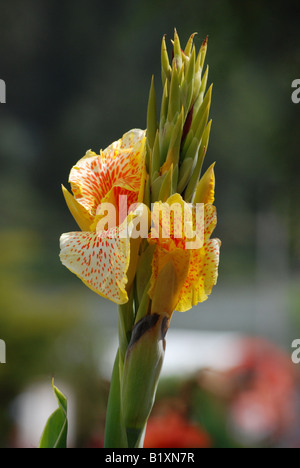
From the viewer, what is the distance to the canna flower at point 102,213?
285 mm

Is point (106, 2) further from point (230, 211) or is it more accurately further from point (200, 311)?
point (200, 311)

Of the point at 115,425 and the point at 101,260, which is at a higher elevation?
the point at 101,260

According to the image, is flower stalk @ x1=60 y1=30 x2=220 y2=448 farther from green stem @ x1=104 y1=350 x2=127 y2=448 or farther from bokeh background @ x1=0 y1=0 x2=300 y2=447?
bokeh background @ x1=0 y1=0 x2=300 y2=447

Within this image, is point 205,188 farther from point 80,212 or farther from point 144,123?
point 144,123

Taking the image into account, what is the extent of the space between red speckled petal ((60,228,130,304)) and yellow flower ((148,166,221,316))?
31 mm

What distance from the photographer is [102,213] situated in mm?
330

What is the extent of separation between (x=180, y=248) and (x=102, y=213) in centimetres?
6

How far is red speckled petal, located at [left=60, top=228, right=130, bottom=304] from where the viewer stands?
28cm

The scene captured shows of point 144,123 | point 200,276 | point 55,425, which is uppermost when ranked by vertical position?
point 144,123

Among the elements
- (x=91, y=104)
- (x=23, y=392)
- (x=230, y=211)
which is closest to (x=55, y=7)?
(x=91, y=104)

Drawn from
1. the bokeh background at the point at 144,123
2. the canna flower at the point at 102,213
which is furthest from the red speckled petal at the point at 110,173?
the bokeh background at the point at 144,123

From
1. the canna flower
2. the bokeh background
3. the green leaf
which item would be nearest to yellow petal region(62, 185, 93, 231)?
the canna flower

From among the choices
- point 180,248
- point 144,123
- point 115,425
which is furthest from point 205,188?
point 144,123
